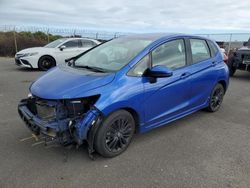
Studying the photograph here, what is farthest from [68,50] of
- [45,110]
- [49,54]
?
[45,110]

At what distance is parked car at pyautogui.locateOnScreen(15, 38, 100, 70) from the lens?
34.6 feet

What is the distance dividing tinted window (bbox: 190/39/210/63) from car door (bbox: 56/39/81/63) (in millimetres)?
7308

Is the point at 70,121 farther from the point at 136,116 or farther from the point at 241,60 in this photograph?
the point at 241,60

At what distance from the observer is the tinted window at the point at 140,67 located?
360 cm

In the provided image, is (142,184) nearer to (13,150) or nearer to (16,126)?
(13,150)

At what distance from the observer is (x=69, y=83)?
10.9 ft

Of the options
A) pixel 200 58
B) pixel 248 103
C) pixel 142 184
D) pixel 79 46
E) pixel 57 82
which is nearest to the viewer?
pixel 142 184

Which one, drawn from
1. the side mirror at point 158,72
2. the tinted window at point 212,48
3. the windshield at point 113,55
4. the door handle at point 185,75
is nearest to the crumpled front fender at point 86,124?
the windshield at point 113,55

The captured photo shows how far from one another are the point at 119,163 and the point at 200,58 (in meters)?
2.56

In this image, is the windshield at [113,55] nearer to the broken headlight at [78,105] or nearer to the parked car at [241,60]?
the broken headlight at [78,105]

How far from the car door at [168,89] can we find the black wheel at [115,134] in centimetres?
35

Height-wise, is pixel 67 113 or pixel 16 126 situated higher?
pixel 67 113

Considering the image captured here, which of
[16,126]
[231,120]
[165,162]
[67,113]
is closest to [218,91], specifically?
[231,120]

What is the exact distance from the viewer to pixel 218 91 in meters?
5.39
